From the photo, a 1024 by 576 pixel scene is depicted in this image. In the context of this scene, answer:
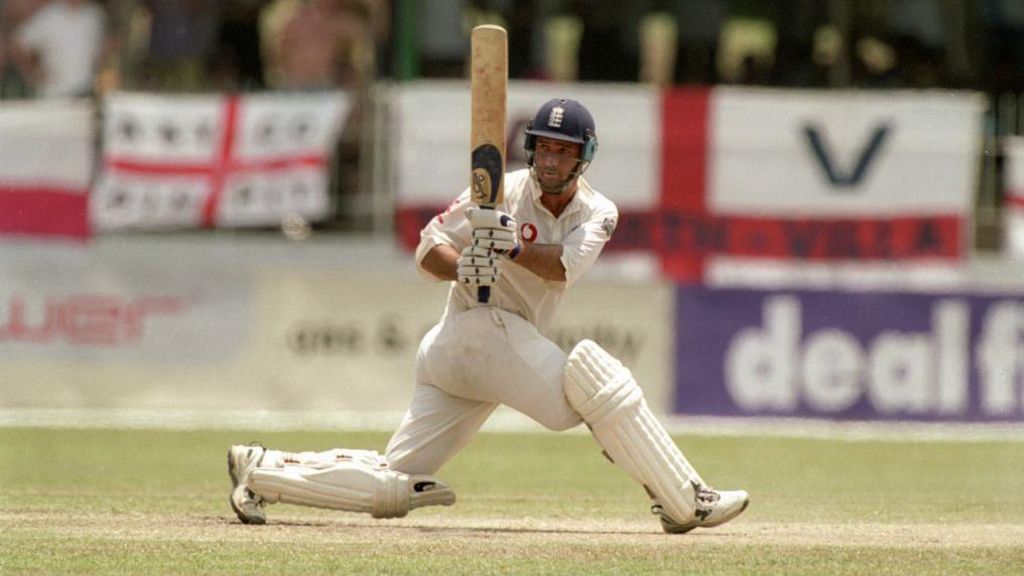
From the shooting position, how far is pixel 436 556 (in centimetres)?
660

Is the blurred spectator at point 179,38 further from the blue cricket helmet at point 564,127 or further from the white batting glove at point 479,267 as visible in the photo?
the white batting glove at point 479,267

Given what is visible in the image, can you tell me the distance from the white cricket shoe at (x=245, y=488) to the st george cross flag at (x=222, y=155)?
709cm

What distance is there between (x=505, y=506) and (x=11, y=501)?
2049 mm

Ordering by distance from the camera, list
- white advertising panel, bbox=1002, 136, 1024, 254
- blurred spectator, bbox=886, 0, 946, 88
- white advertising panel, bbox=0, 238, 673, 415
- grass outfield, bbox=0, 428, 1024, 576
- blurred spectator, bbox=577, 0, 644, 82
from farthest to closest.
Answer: blurred spectator, bbox=886, 0, 946, 88, blurred spectator, bbox=577, 0, 644, 82, white advertising panel, bbox=1002, 136, 1024, 254, white advertising panel, bbox=0, 238, 673, 415, grass outfield, bbox=0, 428, 1024, 576

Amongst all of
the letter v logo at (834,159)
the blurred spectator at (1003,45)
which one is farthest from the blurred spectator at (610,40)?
the blurred spectator at (1003,45)

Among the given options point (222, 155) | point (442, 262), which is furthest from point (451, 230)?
point (222, 155)

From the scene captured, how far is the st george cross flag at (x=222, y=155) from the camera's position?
47.9 feet

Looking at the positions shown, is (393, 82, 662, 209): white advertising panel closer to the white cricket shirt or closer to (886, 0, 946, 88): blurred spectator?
(886, 0, 946, 88): blurred spectator

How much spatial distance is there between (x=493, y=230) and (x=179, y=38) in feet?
27.7

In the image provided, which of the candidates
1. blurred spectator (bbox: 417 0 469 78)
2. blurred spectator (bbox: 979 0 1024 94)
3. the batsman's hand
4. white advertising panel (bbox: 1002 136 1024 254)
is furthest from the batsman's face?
blurred spectator (bbox: 979 0 1024 94)

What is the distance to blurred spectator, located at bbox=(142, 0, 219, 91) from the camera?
15.0m

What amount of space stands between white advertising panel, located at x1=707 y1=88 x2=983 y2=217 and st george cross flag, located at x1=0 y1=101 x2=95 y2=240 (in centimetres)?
443

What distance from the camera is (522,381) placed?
7453 millimetres

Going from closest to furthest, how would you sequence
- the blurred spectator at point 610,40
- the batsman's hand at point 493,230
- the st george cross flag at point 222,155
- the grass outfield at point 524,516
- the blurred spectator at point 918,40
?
the grass outfield at point 524,516
the batsman's hand at point 493,230
the st george cross flag at point 222,155
the blurred spectator at point 610,40
the blurred spectator at point 918,40
